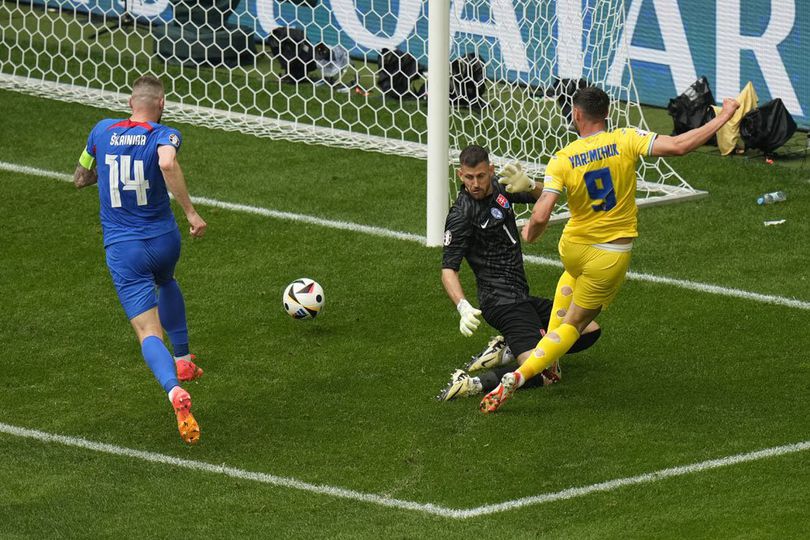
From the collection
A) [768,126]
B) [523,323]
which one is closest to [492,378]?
[523,323]

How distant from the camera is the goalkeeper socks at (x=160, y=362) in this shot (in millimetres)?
8281

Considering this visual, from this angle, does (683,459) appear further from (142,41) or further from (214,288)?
(142,41)

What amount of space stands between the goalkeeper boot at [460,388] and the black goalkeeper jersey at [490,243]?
0.52 m

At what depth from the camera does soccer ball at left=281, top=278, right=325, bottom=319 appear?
1038cm

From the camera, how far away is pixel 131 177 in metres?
8.52

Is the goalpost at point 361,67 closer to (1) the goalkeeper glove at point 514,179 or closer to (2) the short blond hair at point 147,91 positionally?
(1) the goalkeeper glove at point 514,179

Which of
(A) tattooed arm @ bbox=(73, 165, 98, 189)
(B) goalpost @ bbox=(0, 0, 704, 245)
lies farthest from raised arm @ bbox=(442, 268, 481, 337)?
(B) goalpost @ bbox=(0, 0, 704, 245)

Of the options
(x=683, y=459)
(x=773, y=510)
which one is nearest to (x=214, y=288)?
(x=683, y=459)

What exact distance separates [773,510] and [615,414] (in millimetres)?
1634

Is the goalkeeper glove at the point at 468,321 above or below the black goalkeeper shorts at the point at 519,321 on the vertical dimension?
above

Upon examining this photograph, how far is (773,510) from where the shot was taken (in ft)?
23.9

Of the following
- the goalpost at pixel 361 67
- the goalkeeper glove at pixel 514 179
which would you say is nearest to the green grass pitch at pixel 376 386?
the goalpost at pixel 361 67

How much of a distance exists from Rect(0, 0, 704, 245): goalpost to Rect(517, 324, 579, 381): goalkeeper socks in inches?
143

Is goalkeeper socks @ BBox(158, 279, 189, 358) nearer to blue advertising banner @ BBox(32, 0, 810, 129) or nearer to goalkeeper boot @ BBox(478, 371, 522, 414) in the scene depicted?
goalkeeper boot @ BBox(478, 371, 522, 414)
